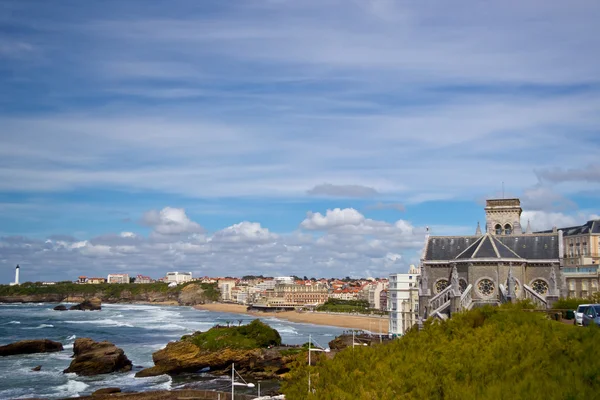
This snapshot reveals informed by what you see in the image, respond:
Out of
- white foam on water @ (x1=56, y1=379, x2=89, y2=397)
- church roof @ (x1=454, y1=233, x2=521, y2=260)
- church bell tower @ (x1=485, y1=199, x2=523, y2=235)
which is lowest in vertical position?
white foam on water @ (x1=56, y1=379, x2=89, y2=397)

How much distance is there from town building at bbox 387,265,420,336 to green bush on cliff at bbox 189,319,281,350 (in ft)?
44.7

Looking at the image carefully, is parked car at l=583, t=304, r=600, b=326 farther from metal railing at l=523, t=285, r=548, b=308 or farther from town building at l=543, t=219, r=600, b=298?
town building at l=543, t=219, r=600, b=298

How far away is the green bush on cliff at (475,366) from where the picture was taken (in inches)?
595

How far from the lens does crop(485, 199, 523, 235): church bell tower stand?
212 feet

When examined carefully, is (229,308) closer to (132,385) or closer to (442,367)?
(132,385)

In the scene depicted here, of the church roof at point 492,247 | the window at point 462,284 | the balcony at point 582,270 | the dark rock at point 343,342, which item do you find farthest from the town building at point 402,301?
the balcony at point 582,270

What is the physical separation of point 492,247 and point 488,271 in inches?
99.0

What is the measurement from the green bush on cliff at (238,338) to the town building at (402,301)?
13640 mm

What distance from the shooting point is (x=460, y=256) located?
2269 inches

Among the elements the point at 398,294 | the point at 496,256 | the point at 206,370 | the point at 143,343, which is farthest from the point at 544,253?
the point at 143,343

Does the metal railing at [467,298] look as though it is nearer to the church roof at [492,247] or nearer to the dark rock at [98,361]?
the church roof at [492,247]

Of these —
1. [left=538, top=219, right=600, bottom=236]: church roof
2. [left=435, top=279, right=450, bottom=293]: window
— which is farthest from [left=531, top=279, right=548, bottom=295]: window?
[left=538, top=219, right=600, bottom=236]: church roof

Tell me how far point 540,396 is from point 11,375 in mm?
51526

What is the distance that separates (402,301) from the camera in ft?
228
